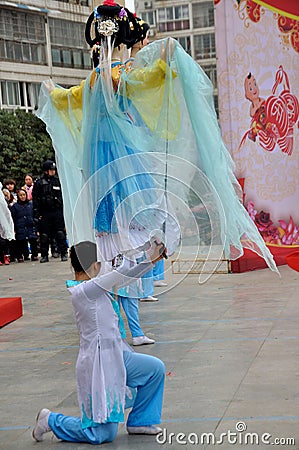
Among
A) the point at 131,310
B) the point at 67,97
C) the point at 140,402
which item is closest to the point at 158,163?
the point at 131,310

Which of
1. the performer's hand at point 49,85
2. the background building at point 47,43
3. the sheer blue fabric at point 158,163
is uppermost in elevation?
the background building at point 47,43

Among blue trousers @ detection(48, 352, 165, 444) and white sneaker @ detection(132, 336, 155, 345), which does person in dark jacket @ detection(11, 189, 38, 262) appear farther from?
blue trousers @ detection(48, 352, 165, 444)

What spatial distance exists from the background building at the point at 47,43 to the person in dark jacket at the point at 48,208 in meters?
29.2

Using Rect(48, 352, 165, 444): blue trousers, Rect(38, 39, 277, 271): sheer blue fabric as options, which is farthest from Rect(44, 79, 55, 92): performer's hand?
Rect(48, 352, 165, 444): blue trousers

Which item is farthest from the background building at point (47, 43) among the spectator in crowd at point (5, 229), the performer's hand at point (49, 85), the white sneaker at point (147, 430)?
the white sneaker at point (147, 430)

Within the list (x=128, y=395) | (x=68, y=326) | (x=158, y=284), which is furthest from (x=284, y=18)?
(x=128, y=395)

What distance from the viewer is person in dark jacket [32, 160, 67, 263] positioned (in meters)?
13.8

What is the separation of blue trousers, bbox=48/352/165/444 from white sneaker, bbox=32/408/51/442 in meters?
0.03

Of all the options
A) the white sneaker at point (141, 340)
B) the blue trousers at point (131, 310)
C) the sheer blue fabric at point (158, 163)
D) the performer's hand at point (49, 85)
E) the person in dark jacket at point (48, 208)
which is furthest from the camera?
the person in dark jacket at point (48, 208)

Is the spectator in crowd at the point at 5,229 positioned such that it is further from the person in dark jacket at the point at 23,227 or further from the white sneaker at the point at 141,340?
the white sneaker at the point at 141,340

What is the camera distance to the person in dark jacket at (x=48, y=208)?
1377 cm

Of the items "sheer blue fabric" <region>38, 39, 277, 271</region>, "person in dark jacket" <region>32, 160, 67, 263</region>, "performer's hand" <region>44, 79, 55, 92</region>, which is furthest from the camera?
"person in dark jacket" <region>32, 160, 67, 263</region>

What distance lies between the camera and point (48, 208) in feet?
45.8

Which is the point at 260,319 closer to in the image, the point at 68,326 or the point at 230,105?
the point at 68,326
